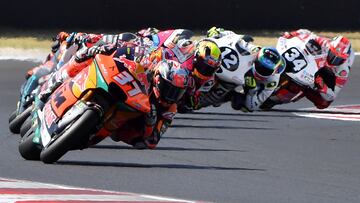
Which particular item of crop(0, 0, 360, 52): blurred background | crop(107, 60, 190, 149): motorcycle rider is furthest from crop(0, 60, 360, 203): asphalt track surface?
crop(0, 0, 360, 52): blurred background

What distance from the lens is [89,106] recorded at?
373 inches

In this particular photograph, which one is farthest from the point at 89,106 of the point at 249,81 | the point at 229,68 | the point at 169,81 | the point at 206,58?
the point at 249,81

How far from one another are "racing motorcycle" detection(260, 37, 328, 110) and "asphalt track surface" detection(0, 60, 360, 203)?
0.40 metres

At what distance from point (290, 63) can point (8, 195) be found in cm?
843

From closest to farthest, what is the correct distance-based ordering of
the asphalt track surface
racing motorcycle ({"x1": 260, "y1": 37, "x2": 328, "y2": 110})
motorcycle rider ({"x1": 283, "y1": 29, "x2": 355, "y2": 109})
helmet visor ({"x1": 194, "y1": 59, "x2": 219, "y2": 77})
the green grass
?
1. the asphalt track surface
2. helmet visor ({"x1": 194, "y1": 59, "x2": 219, "y2": 77})
3. racing motorcycle ({"x1": 260, "y1": 37, "x2": 328, "y2": 110})
4. motorcycle rider ({"x1": 283, "y1": 29, "x2": 355, "y2": 109})
5. the green grass

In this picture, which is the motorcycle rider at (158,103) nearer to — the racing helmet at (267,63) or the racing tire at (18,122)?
the racing tire at (18,122)

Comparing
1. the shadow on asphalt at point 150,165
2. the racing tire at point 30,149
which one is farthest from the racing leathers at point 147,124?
the racing tire at point 30,149

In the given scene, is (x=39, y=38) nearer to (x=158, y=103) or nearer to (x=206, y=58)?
(x=206, y=58)

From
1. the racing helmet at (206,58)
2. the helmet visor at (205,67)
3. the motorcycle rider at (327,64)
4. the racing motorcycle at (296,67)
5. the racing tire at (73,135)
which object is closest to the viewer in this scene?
the racing tire at (73,135)

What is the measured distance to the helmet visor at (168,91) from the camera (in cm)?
1000

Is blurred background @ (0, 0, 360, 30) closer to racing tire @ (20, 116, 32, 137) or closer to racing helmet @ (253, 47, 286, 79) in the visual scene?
racing helmet @ (253, 47, 286, 79)

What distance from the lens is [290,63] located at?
51.3 ft

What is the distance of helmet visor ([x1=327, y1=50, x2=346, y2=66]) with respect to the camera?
15.9m

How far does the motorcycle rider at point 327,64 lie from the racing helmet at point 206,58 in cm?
359
